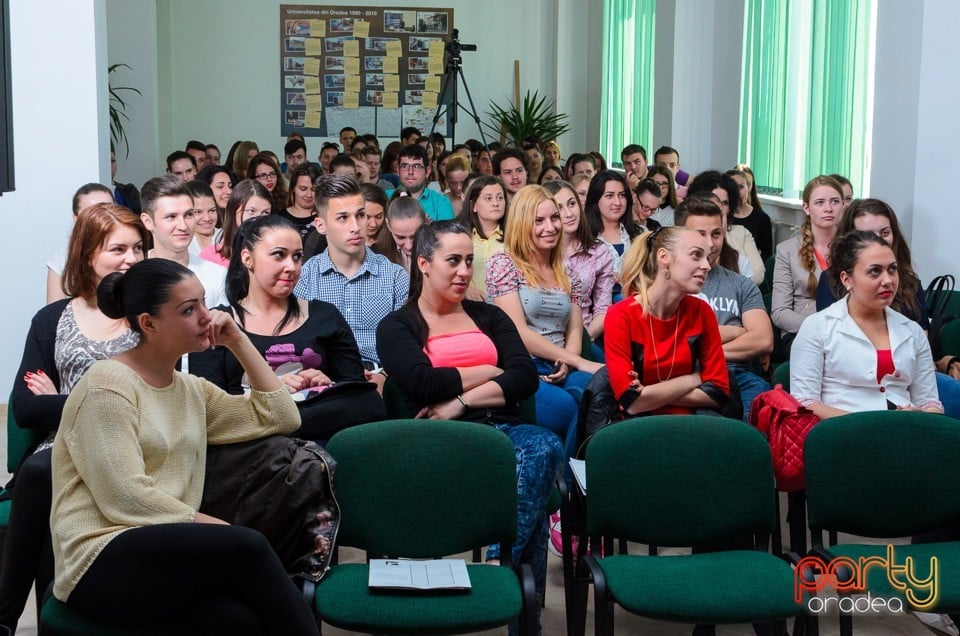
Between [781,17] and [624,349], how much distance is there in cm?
482

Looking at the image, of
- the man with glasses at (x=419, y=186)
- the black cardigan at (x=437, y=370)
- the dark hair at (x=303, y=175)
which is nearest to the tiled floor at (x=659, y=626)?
the black cardigan at (x=437, y=370)

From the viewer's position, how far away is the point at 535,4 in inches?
550

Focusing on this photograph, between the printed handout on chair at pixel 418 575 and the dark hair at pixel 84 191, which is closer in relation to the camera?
the printed handout on chair at pixel 418 575

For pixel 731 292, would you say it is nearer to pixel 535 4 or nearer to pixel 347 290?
pixel 347 290

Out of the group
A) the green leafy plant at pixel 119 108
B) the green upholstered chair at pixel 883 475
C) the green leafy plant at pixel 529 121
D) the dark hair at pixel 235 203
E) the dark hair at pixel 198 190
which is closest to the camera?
the green upholstered chair at pixel 883 475

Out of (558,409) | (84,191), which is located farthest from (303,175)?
(558,409)

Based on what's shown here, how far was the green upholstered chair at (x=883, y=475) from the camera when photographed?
2949mm

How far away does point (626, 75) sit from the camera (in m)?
11.9

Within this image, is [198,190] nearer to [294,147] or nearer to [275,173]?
[275,173]

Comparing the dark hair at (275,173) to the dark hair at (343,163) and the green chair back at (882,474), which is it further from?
the green chair back at (882,474)

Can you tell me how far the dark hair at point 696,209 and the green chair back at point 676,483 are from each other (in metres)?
1.87

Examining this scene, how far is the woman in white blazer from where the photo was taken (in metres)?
3.56

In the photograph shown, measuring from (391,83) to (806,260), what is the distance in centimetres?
942

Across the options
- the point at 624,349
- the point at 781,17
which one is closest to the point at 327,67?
the point at 781,17
